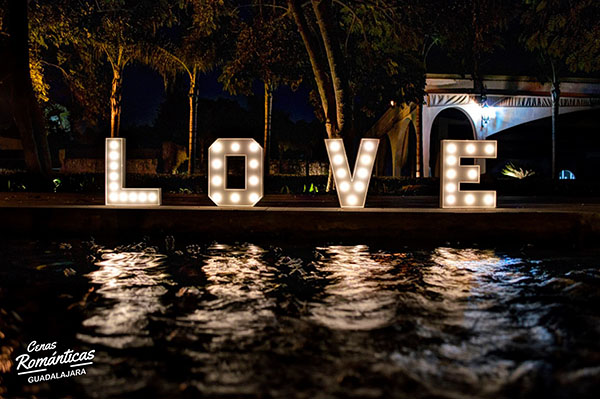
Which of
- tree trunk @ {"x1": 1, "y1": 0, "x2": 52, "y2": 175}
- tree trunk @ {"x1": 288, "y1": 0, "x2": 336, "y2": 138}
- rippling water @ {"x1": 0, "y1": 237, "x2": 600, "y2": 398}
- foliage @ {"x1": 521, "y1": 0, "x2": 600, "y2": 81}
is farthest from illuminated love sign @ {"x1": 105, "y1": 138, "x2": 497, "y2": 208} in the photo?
foliage @ {"x1": 521, "y1": 0, "x2": 600, "y2": 81}

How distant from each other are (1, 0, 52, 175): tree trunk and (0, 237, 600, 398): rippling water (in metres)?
10.9

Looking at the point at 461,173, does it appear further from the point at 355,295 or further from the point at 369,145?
the point at 355,295

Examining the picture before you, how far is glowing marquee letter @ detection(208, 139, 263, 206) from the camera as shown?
8.36 meters

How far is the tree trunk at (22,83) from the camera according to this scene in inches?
583

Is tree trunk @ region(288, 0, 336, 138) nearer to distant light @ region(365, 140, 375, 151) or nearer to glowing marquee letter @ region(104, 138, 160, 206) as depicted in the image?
distant light @ region(365, 140, 375, 151)

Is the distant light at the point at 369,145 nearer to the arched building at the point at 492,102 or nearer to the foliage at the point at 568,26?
the foliage at the point at 568,26

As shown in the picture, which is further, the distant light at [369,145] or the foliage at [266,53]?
the foliage at [266,53]

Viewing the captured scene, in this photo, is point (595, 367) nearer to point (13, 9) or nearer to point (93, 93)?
point (13, 9)

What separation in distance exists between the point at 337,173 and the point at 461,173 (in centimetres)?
229

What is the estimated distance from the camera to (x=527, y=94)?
2555 cm

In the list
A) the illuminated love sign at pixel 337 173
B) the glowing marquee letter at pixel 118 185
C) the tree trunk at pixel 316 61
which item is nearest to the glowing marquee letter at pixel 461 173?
the illuminated love sign at pixel 337 173

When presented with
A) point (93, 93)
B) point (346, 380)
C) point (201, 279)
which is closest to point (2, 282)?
point (201, 279)

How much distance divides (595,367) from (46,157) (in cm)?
1769

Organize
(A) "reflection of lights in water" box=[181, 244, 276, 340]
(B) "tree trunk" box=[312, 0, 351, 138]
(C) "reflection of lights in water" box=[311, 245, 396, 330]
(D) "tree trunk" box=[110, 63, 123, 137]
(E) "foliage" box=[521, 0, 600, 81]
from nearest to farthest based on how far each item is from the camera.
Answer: (A) "reflection of lights in water" box=[181, 244, 276, 340]
(C) "reflection of lights in water" box=[311, 245, 396, 330]
(B) "tree trunk" box=[312, 0, 351, 138]
(E) "foliage" box=[521, 0, 600, 81]
(D) "tree trunk" box=[110, 63, 123, 137]
